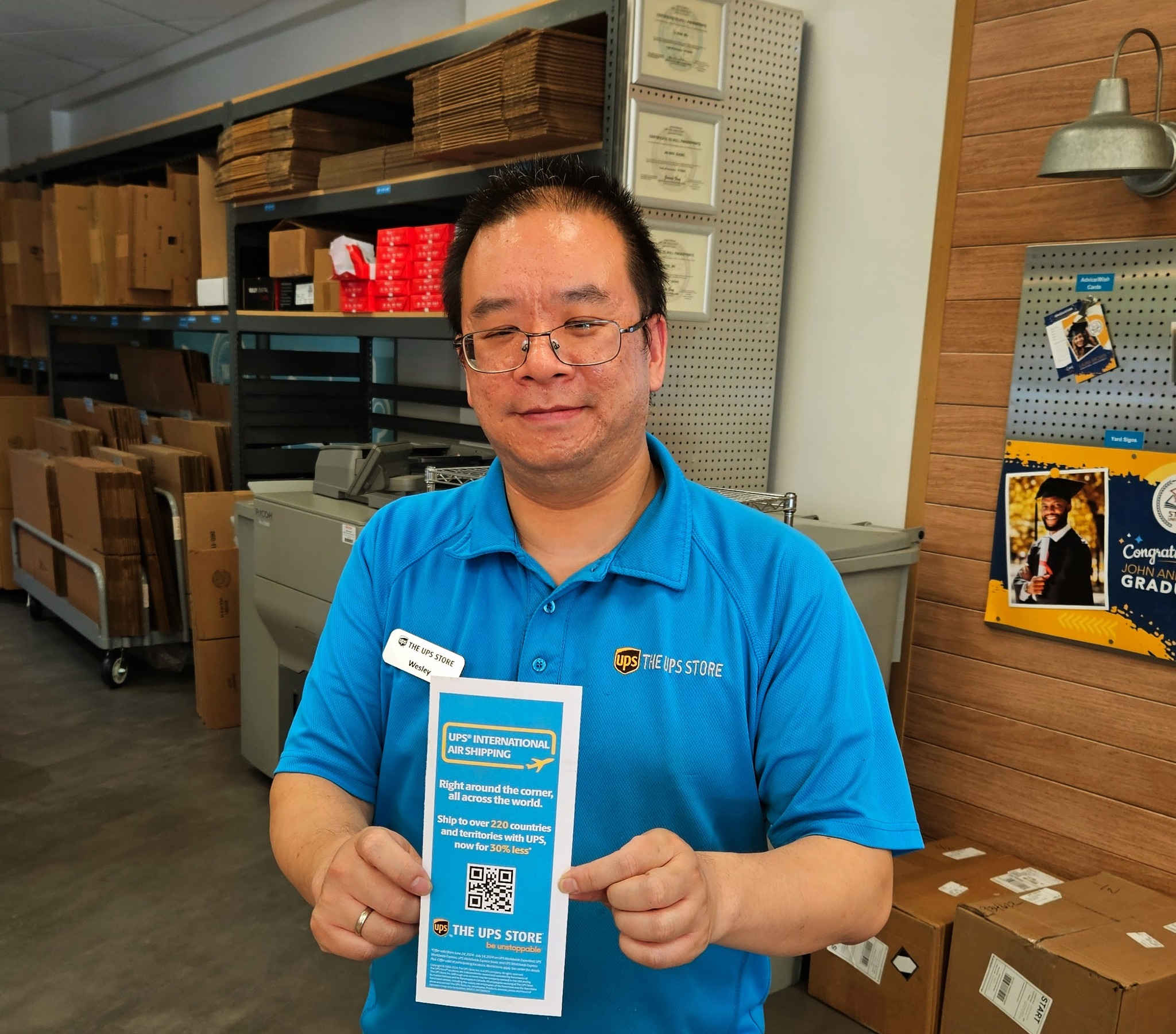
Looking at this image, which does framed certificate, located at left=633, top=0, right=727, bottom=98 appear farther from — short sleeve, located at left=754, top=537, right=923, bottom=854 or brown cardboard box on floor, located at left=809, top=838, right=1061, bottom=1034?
brown cardboard box on floor, located at left=809, top=838, right=1061, bottom=1034

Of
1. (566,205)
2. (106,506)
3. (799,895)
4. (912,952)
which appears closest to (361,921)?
(799,895)

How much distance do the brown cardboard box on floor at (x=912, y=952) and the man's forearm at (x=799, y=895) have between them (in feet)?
4.23

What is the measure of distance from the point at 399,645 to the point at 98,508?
3.85 meters

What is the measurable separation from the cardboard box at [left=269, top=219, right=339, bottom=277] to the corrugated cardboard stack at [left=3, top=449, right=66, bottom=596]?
1868 mm

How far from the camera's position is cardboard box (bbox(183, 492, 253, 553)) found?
3984 mm

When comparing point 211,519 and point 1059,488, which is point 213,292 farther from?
point 1059,488

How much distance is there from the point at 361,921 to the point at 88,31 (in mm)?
6663

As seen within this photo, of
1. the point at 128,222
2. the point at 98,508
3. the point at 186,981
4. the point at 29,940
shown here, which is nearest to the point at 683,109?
the point at 186,981

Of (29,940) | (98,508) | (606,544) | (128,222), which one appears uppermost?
(128,222)

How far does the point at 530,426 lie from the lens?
1.11 meters

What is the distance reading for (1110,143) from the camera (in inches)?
71.9

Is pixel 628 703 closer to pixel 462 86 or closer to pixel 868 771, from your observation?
pixel 868 771

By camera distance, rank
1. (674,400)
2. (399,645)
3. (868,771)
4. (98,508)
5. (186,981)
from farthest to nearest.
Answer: (98,508), (674,400), (186,981), (399,645), (868,771)

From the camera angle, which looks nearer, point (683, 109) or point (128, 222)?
point (683, 109)
